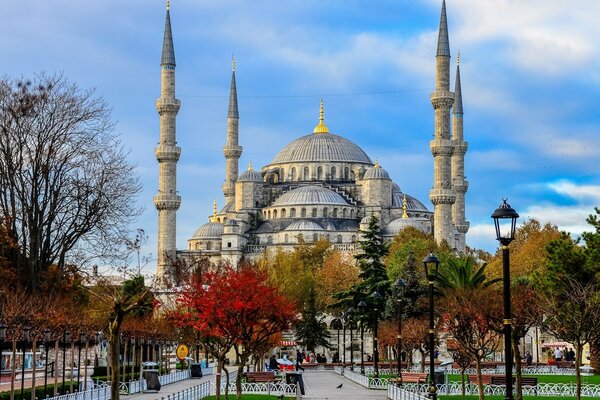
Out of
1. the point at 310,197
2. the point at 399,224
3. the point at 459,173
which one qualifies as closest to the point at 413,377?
the point at 459,173

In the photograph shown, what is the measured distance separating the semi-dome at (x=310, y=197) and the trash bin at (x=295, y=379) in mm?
74458

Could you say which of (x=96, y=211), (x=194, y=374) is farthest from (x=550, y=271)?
(x=194, y=374)

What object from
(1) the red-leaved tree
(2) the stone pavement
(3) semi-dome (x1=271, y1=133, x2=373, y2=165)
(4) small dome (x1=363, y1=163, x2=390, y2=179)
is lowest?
(2) the stone pavement

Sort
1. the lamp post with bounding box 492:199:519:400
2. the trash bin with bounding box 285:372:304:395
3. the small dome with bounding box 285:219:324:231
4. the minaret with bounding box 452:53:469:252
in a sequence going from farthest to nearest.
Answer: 1. the small dome with bounding box 285:219:324:231
2. the minaret with bounding box 452:53:469:252
3. the trash bin with bounding box 285:372:304:395
4. the lamp post with bounding box 492:199:519:400

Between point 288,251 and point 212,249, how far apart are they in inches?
383

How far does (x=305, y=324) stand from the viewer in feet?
209

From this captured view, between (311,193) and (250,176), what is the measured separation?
629cm

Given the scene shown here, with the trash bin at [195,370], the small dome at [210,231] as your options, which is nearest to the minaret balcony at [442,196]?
the small dome at [210,231]

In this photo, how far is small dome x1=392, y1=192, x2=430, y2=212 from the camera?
109188mm

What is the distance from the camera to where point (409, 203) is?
362 ft

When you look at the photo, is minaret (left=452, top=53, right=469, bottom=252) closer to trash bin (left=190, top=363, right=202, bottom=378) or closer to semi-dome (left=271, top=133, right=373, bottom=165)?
semi-dome (left=271, top=133, right=373, bottom=165)

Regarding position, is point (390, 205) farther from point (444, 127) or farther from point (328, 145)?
point (444, 127)

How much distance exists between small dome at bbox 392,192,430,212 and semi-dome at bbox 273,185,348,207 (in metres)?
5.64

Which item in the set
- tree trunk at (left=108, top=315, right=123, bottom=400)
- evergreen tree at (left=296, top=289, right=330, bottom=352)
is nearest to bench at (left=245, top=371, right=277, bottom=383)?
tree trunk at (left=108, top=315, right=123, bottom=400)
